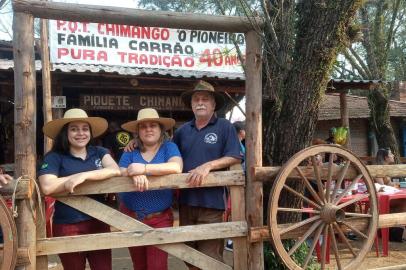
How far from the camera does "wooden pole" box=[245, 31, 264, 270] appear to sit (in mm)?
3279

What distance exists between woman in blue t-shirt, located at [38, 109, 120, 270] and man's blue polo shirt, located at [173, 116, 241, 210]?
0.61 m

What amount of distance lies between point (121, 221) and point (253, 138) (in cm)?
117

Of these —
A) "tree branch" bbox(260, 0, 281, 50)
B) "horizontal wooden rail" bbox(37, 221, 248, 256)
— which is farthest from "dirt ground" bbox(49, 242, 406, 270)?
"tree branch" bbox(260, 0, 281, 50)

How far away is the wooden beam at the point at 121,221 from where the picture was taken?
9.48ft

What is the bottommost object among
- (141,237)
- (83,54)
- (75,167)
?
(141,237)

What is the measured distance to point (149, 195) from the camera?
309cm

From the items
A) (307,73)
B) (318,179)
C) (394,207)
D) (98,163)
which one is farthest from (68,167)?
(394,207)

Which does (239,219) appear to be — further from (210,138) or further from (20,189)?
(20,189)

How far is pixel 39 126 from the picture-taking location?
27.6 ft

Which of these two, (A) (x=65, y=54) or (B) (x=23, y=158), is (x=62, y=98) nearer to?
(A) (x=65, y=54)

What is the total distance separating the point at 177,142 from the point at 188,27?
2.93 ft

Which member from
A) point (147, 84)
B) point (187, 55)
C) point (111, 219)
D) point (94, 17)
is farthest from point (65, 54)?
point (111, 219)

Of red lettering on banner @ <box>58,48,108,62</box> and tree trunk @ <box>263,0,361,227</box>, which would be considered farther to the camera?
red lettering on banner @ <box>58,48,108,62</box>

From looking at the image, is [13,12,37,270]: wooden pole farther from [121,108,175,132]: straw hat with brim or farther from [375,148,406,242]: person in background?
[375,148,406,242]: person in background
